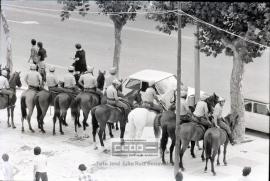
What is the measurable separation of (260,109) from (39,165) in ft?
23.0

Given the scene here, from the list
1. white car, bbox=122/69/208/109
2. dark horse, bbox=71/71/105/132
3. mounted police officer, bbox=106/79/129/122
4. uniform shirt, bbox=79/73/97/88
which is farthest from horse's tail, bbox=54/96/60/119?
white car, bbox=122/69/208/109

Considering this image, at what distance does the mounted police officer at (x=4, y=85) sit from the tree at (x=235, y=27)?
14.0 feet

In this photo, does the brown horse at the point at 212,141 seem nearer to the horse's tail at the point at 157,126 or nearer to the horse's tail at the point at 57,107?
the horse's tail at the point at 157,126

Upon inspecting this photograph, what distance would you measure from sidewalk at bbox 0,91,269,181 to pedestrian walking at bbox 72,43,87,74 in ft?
8.08

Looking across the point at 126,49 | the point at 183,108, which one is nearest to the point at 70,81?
the point at 183,108

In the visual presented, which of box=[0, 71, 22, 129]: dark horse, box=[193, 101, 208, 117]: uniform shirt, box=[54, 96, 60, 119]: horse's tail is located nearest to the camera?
box=[193, 101, 208, 117]: uniform shirt

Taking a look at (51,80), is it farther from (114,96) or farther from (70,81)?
(114,96)

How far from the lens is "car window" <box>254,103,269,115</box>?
17934 millimetres

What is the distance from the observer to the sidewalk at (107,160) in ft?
50.2

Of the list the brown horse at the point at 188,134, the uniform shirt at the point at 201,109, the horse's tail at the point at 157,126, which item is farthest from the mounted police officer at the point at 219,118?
the horse's tail at the point at 157,126

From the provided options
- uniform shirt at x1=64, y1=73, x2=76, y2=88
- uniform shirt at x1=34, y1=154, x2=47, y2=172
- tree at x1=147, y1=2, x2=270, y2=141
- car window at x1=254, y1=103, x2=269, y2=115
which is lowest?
uniform shirt at x1=34, y1=154, x2=47, y2=172

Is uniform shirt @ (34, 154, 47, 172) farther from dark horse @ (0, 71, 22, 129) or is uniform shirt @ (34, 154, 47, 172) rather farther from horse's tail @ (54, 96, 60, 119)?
dark horse @ (0, 71, 22, 129)

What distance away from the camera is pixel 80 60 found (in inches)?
786

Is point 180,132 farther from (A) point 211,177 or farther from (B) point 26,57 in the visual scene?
(B) point 26,57
